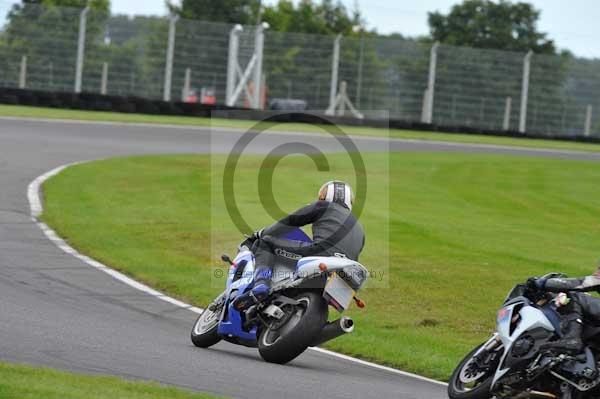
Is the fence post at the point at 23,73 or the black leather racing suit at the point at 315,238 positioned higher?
the fence post at the point at 23,73

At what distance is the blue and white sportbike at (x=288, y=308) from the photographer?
30.2 ft

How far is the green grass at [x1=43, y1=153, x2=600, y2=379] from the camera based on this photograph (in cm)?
1223

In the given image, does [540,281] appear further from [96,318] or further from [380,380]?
[96,318]

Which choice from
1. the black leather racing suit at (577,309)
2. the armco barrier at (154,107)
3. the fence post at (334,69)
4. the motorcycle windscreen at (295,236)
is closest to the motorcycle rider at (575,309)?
the black leather racing suit at (577,309)

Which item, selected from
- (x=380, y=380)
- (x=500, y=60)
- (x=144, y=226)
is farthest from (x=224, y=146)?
(x=380, y=380)

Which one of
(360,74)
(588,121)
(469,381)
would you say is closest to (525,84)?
(588,121)

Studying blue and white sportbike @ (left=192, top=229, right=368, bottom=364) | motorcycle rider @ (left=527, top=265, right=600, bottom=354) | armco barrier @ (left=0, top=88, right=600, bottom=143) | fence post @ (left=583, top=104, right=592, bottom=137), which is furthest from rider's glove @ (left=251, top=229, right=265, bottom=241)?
fence post @ (left=583, top=104, right=592, bottom=137)

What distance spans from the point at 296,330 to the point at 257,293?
1.85ft

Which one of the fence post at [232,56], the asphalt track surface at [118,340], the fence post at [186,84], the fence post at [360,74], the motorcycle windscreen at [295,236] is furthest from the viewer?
the fence post at [360,74]

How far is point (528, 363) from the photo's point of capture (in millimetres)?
7980

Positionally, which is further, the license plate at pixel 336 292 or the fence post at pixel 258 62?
the fence post at pixel 258 62

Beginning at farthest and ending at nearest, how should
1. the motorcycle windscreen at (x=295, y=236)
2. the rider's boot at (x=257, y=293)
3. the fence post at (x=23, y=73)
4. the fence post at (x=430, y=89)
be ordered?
the fence post at (x=430, y=89) → the fence post at (x=23, y=73) → the motorcycle windscreen at (x=295, y=236) → the rider's boot at (x=257, y=293)

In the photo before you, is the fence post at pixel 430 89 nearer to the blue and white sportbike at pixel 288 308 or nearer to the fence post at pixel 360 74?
the fence post at pixel 360 74

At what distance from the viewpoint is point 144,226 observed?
1734 cm
